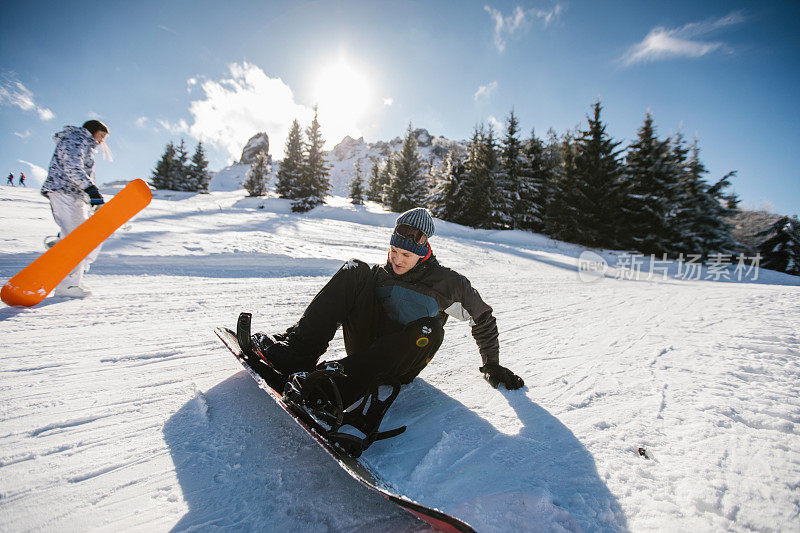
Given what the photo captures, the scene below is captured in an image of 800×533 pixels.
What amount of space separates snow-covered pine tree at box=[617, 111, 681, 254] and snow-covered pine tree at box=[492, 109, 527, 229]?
220 inches

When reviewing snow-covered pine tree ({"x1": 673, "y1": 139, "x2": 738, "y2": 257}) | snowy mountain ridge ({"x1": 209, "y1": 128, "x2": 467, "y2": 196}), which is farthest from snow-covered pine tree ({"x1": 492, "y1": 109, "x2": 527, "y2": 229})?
snowy mountain ridge ({"x1": 209, "y1": 128, "x2": 467, "y2": 196})

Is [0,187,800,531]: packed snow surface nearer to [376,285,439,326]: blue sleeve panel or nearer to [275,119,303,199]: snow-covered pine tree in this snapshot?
[376,285,439,326]: blue sleeve panel

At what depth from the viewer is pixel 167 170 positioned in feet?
109

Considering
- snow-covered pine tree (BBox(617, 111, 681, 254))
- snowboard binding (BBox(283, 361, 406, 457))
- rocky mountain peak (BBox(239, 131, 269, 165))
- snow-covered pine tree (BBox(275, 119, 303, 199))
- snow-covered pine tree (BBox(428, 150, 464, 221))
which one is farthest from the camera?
rocky mountain peak (BBox(239, 131, 269, 165))

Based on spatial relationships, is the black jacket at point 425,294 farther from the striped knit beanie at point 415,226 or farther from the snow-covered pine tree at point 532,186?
the snow-covered pine tree at point 532,186

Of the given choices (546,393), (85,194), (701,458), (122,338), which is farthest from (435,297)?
(85,194)

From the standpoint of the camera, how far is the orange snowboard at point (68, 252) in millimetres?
2791

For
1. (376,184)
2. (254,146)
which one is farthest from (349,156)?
(376,184)

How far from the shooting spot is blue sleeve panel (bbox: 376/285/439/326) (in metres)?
2.08

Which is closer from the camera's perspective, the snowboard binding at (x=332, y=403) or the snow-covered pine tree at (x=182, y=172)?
the snowboard binding at (x=332, y=403)

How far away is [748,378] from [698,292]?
19.9 ft

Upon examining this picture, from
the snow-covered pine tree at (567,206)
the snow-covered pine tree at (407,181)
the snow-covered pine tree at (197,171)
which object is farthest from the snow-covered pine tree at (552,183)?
the snow-covered pine tree at (197,171)

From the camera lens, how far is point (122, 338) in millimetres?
2557

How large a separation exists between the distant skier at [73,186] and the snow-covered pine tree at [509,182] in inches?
747
